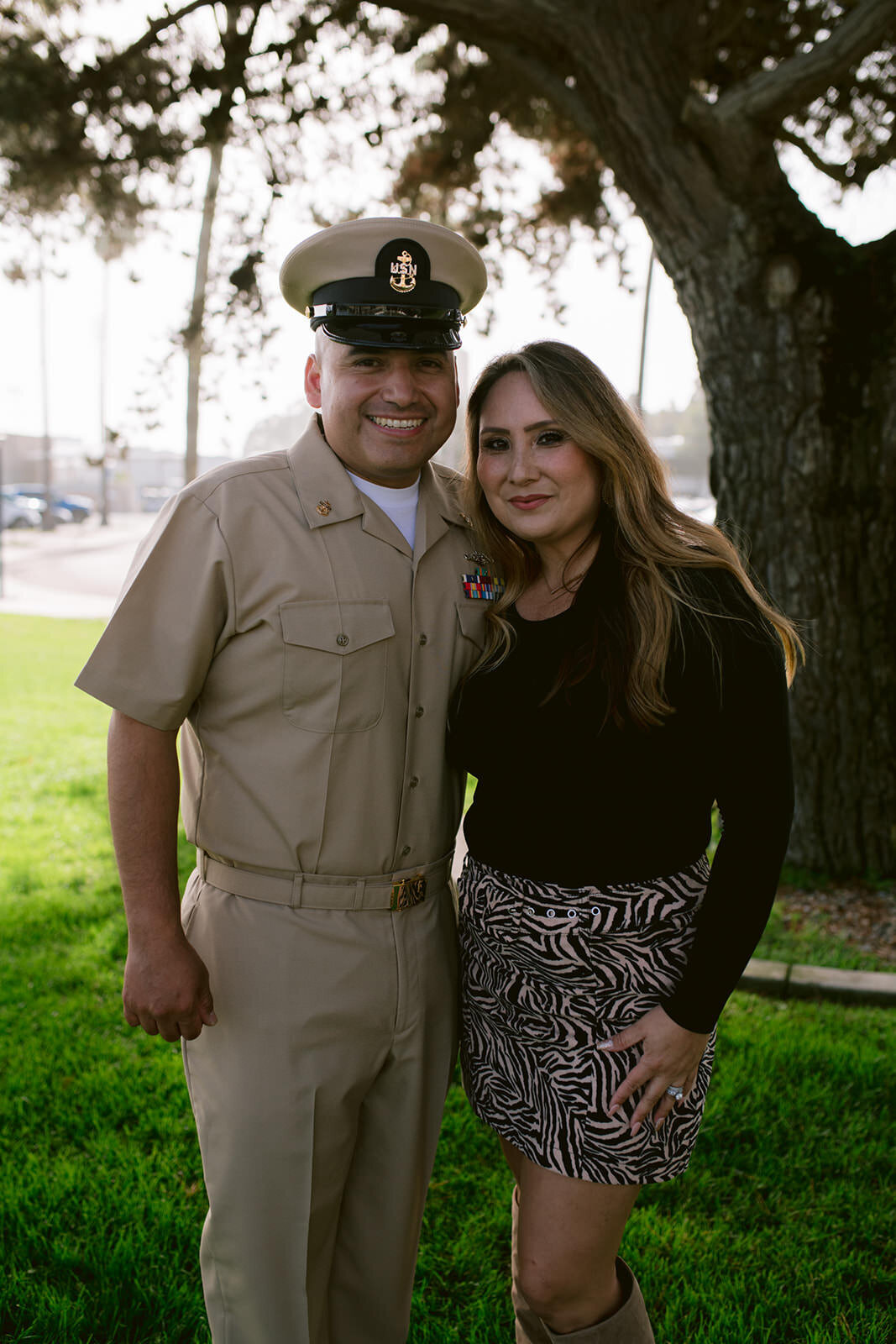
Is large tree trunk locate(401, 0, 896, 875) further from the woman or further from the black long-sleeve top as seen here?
the black long-sleeve top

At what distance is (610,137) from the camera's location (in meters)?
4.43

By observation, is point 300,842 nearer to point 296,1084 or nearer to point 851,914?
point 296,1084

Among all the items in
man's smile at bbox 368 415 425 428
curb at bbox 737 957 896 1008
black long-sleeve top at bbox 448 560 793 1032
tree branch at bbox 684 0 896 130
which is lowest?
curb at bbox 737 957 896 1008

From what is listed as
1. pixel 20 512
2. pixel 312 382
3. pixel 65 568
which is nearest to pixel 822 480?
pixel 312 382

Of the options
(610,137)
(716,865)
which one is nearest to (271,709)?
(716,865)

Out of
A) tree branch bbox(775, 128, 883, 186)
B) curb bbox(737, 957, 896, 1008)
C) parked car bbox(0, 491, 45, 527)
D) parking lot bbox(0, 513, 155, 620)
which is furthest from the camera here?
parked car bbox(0, 491, 45, 527)

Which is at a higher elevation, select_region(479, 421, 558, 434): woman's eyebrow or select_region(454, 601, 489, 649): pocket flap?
select_region(479, 421, 558, 434): woman's eyebrow

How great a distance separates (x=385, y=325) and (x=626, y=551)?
2.31 feet

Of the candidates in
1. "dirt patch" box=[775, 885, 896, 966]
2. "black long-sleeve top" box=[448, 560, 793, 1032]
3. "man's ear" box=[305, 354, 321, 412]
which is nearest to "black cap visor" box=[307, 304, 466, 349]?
"man's ear" box=[305, 354, 321, 412]

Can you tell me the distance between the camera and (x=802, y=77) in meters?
3.97

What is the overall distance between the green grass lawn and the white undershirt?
1.79 metres

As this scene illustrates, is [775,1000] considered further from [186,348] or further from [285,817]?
[186,348]

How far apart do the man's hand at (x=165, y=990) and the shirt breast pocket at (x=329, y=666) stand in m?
0.50

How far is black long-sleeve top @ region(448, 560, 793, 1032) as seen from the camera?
1.84 metres
